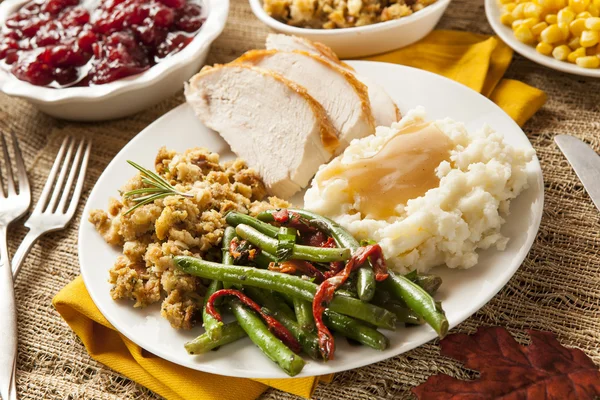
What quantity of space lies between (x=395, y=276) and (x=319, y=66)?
2.04 meters

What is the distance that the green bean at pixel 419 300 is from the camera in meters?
3.02

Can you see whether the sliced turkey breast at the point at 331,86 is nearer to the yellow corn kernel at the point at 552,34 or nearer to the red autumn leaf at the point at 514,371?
the yellow corn kernel at the point at 552,34

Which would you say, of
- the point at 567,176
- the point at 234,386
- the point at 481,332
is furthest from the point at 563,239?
the point at 234,386

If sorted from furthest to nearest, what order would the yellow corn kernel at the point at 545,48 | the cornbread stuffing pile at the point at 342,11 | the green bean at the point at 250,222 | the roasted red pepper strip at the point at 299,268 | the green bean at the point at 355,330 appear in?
the cornbread stuffing pile at the point at 342,11 → the yellow corn kernel at the point at 545,48 → the green bean at the point at 250,222 → the roasted red pepper strip at the point at 299,268 → the green bean at the point at 355,330

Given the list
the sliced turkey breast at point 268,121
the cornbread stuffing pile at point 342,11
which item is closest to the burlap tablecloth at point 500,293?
the sliced turkey breast at point 268,121

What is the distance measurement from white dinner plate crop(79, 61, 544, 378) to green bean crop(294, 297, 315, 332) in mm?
173

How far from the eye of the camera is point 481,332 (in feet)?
11.3

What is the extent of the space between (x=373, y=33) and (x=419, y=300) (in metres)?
2.92

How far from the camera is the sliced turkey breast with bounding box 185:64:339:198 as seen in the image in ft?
14.6

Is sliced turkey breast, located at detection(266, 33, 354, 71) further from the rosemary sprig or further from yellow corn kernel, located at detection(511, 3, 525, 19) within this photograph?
the rosemary sprig

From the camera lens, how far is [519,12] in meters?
5.27

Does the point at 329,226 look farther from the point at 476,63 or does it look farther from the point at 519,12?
the point at 519,12

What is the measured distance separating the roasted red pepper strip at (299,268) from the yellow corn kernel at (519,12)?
10.1ft

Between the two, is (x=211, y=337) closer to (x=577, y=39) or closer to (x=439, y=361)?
(x=439, y=361)
